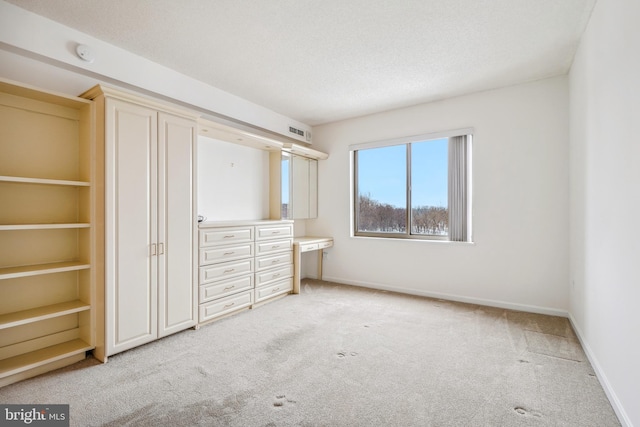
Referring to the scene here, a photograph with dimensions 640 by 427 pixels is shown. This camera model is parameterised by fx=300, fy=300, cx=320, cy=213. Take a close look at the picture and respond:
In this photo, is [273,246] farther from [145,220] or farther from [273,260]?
[145,220]

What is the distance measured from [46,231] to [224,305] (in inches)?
68.8

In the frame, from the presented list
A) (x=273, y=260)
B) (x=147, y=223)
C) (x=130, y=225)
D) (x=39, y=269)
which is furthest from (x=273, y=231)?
(x=39, y=269)

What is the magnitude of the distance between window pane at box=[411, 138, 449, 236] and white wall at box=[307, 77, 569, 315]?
10.3 inches

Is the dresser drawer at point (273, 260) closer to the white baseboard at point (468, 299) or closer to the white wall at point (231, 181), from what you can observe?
the white wall at point (231, 181)

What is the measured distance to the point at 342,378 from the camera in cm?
220

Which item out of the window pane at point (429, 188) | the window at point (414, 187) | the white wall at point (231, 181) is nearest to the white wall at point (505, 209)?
the window at point (414, 187)

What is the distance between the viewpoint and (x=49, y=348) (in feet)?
7.97

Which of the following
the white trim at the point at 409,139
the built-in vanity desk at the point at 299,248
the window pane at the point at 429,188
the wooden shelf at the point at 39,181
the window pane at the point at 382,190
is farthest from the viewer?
the window pane at the point at 382,190

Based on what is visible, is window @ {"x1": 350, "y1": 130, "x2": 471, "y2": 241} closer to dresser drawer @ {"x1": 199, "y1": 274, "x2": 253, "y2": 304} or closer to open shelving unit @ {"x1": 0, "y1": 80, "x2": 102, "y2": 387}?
dresser drawer @ {"x1": 199, "y1": 274, "x2": 253, "y2": 304}

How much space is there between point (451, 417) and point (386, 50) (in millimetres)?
3019

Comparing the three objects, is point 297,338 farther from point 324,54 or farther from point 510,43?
point 510,43

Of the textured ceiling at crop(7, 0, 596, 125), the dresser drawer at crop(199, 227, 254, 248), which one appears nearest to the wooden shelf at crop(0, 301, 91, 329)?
the dresser drawer at crop(199, 227, 254, 248)

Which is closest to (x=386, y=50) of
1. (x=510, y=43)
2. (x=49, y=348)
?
(x=510, y=43)

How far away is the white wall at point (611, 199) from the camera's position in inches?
64.6
